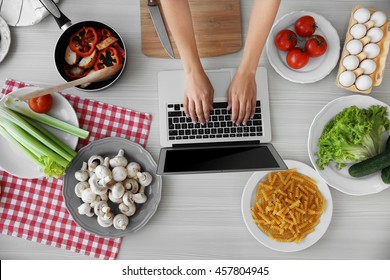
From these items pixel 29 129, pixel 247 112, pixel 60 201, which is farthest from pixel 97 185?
pixel 247 112

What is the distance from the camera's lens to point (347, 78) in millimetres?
1158

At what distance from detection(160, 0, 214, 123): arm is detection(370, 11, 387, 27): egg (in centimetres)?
50

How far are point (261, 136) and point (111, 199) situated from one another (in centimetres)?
47

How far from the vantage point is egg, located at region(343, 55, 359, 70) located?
1.15 meters

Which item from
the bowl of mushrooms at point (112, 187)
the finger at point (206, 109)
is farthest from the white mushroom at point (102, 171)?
the finger at point (206, 109)

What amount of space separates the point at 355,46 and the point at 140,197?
2.45 ft

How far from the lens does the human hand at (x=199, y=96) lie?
1.13 meters

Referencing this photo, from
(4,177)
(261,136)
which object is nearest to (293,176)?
(261,136)

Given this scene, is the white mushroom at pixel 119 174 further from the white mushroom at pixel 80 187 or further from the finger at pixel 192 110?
the finger at pixel 192 110

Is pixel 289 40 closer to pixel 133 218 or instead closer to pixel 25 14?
pixel 133 218

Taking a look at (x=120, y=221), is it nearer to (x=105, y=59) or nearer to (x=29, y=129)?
(x=29, y=129)

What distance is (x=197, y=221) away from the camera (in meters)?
1.21

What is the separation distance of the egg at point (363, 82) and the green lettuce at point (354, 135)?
6 cm

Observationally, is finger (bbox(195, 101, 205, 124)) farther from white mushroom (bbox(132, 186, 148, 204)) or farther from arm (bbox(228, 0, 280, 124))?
white mushroom (bbox(132, 186, 148, 204))
